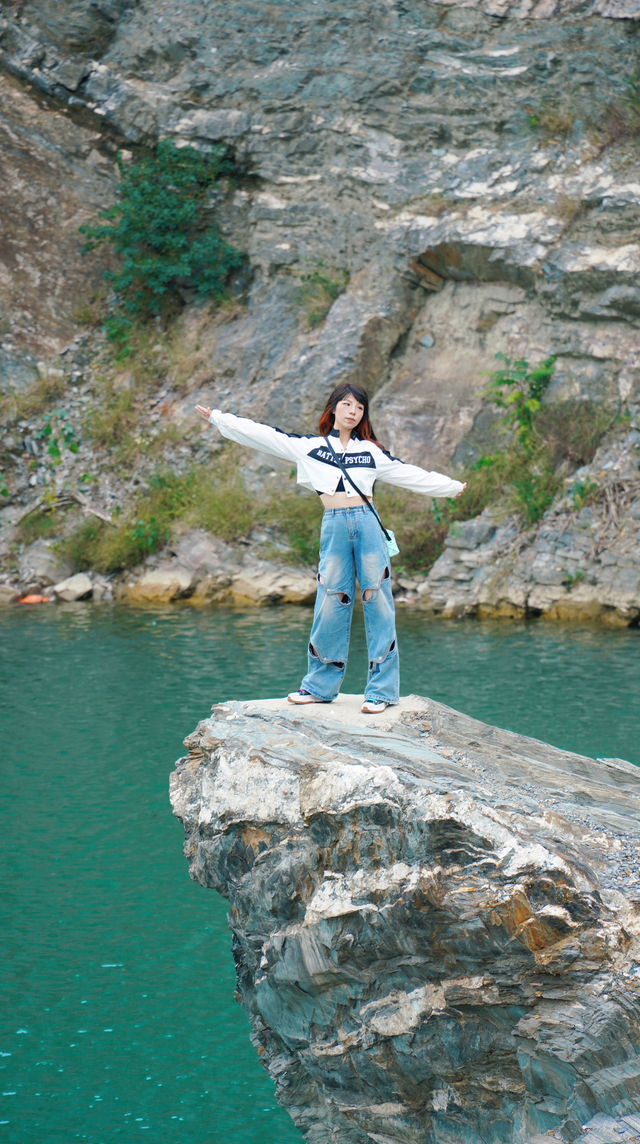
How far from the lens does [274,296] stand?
57.3 feet

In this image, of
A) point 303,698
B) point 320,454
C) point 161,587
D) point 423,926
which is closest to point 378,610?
point 303,698

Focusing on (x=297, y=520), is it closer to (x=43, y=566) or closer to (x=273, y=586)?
(x=273, y=586)

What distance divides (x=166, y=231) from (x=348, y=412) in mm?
14400

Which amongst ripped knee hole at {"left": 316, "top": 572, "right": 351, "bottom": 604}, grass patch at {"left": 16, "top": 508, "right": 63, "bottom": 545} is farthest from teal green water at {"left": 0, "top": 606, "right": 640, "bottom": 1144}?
grass patch at {"left": 16, "top": 508, "right": 63, "bottom": 545}

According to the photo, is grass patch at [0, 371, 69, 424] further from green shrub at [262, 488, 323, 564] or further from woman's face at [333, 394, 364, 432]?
woman's face at [333, 394, 364, 432]

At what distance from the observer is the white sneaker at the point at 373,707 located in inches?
183

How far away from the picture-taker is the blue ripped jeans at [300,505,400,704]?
4770 mm

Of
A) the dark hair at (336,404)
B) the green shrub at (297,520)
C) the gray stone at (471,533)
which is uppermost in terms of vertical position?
the dark hair at (336,404)

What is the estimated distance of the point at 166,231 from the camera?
59.0ft

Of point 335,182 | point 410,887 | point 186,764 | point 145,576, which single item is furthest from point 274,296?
point 410,887

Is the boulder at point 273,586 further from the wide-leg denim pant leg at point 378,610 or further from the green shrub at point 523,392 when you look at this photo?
the wide-leg denim pant leg at point 378,610

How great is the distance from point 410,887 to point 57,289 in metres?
17.0

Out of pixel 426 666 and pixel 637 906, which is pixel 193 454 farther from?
pixel 637 906

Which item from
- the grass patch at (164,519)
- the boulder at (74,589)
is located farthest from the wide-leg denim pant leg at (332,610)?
the boulder at (74,589)
